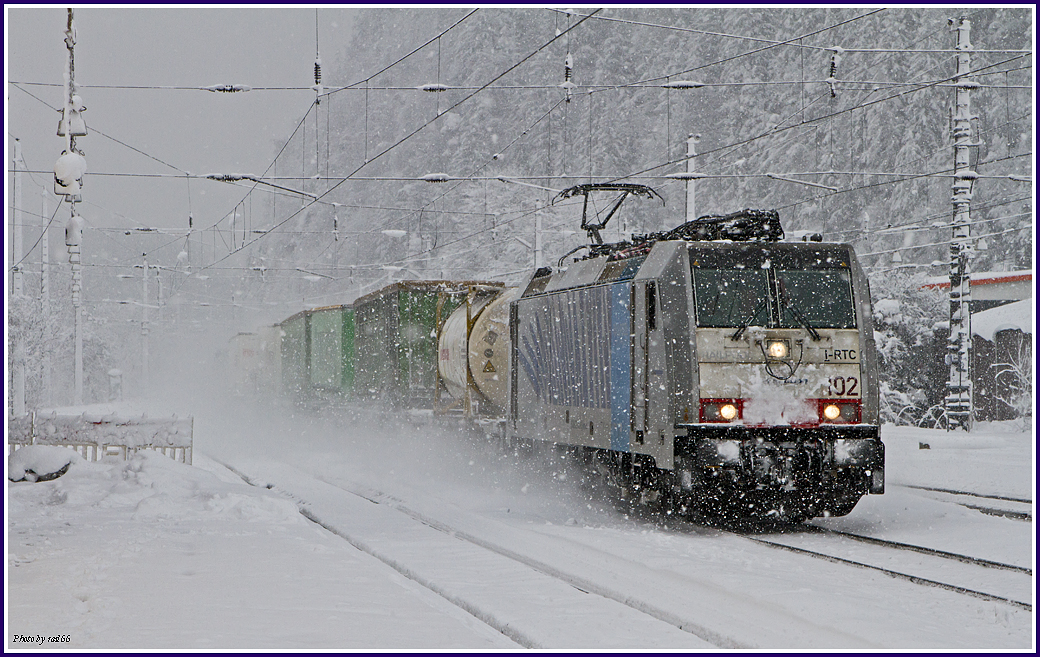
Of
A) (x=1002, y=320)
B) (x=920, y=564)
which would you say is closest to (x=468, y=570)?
(x=920, y=564)

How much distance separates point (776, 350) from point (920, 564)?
2508 mm

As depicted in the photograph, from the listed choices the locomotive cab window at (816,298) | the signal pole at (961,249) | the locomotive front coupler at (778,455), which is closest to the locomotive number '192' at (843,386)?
the locomotive front coupler at (778,455)

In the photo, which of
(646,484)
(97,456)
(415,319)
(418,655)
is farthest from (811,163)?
(418,655)

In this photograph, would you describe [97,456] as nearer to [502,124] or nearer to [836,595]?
[836,595]

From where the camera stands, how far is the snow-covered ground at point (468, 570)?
21.3 feet

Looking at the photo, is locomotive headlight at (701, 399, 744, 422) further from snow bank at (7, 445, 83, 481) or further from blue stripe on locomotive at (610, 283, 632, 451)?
snow bank at (7, 445, 83, 481)

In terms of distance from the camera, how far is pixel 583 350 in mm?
12828

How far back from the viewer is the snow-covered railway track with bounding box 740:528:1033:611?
7941 mm

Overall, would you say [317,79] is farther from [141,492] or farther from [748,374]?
[748,374]

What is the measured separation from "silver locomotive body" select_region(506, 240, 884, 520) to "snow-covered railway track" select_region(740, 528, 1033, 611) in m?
0.55

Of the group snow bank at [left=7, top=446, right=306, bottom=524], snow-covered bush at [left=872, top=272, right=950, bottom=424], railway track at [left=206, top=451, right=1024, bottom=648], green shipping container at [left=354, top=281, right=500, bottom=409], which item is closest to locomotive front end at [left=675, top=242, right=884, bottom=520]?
railway track at [left=206, top=451, right=1024, bottom=648]

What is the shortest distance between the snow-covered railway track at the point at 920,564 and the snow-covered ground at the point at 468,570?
6 cm

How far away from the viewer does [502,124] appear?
64.0m

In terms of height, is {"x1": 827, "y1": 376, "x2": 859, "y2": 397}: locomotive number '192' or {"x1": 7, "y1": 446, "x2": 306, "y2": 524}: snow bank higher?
{"x1": 827, "y1": 376, "x2": 859, "y2": 397}: locomotive number '192'
